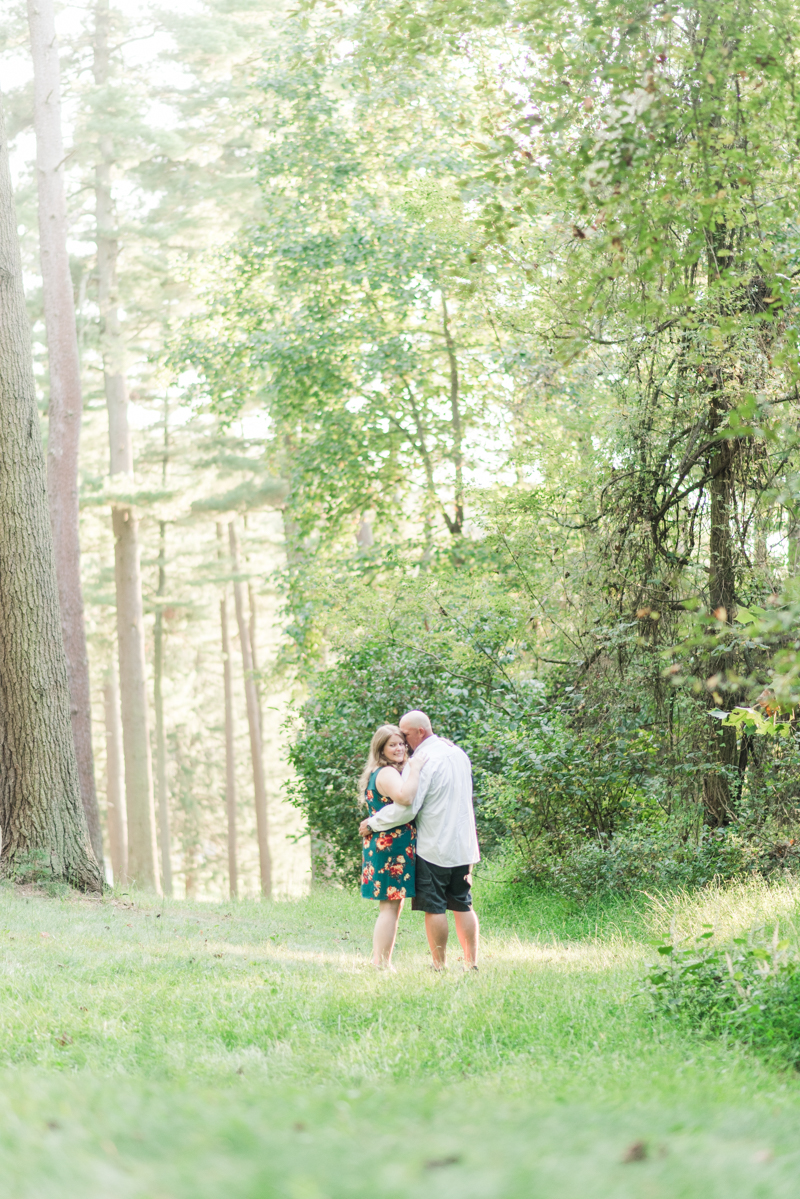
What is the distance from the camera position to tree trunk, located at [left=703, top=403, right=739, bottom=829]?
30.7ft

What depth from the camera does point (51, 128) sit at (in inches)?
618

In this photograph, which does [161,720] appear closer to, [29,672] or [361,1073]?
[29,672]

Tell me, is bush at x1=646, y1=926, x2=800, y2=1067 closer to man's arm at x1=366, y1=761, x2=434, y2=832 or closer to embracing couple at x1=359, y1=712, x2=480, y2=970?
embracing couple at x1=359, y1=712, x2=480, y2=970

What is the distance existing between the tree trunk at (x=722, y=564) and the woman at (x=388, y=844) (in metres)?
3.27

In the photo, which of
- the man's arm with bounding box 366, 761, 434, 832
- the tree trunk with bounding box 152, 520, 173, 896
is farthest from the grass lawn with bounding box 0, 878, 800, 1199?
the tree trunk with bounding box 152, 520, 173, 896

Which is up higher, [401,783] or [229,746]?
[401,783]

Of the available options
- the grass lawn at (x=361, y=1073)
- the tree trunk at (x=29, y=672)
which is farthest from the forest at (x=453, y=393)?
the grass lawn at (x=361, y=1073)

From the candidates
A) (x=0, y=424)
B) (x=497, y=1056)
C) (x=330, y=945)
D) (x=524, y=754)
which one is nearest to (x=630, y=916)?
(x=524, y=754)

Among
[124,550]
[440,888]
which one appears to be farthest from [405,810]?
[124,550]

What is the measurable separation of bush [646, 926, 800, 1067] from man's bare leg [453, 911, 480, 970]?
5.72ft

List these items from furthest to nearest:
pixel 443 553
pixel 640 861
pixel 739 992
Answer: pixel 443 553
pixel 640 861
pixel 739 992

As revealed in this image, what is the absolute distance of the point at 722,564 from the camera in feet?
30.8

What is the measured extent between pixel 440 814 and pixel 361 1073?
2.97m

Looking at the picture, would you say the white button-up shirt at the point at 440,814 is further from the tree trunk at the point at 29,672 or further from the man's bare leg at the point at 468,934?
the tree trunk at the point at 29,672
